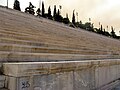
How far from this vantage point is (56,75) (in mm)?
3617

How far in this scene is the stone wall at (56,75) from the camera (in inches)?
112

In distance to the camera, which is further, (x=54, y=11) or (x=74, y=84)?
(x=54, y=11)

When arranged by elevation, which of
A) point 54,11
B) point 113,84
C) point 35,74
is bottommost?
point 113,84

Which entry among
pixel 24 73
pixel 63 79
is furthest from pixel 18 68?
pixel 63 79

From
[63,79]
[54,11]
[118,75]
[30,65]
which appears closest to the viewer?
[30,65]

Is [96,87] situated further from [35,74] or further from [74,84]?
[35,74]

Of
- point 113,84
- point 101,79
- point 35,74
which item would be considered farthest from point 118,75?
point 35,74

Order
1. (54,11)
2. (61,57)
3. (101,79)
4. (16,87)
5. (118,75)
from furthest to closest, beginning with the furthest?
1. (54,11)
2. (118,75)
3. (101,79)
4. (61,57)
5. (16,87)

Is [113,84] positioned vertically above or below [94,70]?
below

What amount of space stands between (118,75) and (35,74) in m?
5.78

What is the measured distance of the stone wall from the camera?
112 inches

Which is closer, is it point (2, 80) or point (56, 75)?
point (2, 80)

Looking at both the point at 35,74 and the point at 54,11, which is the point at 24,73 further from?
the point at 54,11

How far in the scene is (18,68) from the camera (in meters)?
2.78
